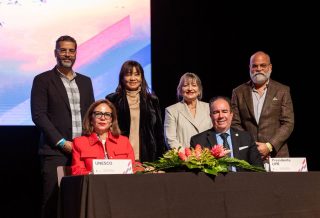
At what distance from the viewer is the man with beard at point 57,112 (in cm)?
363

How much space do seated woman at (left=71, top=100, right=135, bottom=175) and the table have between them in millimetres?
690

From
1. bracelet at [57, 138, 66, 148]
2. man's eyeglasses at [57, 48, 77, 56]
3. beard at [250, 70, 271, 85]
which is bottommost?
bracelet at [57, 138, 66, 148]

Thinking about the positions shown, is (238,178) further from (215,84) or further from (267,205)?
(215,84)

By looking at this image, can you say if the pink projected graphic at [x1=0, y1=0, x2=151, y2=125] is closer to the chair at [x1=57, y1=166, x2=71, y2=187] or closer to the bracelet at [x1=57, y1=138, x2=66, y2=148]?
the bracelet at [x1=57, y1=138, x2=66, y2=148]

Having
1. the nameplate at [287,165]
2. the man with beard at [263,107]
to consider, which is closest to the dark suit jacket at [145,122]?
the man with beard at [263,107]

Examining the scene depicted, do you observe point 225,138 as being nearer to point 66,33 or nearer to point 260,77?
point 260,77

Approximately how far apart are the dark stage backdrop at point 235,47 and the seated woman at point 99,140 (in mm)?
2114

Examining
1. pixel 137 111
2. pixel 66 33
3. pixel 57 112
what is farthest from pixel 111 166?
pixel 66 33

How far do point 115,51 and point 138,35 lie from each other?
0.29 metres

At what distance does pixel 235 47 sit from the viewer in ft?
19.0

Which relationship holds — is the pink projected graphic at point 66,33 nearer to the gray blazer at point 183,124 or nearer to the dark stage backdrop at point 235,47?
the dark stage backdrop at point 235,47

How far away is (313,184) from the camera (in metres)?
2.90

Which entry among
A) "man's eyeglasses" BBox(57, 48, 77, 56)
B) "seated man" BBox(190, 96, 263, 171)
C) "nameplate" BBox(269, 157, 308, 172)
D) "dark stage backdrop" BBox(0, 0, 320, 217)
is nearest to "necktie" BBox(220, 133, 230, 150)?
"seated man" BBox(190, 96, 263, 171)

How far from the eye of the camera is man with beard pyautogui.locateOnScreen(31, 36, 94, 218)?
11.9ft
